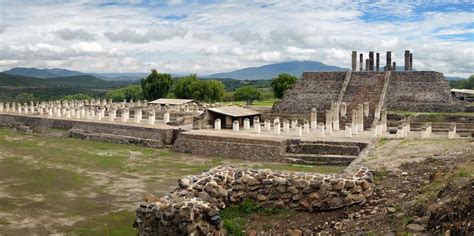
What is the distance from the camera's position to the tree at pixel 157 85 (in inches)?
2352

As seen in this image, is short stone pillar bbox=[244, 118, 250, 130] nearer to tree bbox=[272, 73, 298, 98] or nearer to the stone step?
the stone step

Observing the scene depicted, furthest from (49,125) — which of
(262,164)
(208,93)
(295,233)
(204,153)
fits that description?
(295,233)

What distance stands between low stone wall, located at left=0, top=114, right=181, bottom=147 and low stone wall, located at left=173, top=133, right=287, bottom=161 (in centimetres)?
171

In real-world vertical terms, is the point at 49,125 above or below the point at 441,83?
below

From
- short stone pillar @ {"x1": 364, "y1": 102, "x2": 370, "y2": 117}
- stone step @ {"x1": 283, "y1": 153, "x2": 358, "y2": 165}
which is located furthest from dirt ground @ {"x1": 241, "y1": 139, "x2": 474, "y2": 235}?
short stone pillar @ {"x1": 364, "y1": 102, "x2": 370, "y2": 117}

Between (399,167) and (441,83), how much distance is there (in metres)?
24.3

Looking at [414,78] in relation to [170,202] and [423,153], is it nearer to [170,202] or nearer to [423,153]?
[423,153]

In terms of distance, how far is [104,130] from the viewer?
31375 mm

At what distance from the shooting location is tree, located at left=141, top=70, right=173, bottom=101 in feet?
196

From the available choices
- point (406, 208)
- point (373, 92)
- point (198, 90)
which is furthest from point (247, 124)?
point (198, 90)

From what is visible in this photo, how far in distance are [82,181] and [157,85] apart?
42.5m

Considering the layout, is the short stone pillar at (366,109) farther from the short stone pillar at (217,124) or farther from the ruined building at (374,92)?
the short stone pillar at (217,124)

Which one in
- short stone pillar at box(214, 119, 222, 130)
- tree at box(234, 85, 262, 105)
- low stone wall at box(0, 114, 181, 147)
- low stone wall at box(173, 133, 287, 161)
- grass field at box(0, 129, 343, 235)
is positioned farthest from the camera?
tree at box(234, 85, 262, 105)

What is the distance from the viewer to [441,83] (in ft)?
115
